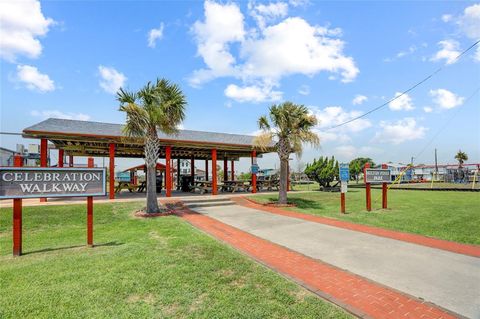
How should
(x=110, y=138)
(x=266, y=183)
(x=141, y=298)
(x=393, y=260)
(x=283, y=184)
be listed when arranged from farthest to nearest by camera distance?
(x=266, y=183) → (x=110, y=138) → (x=283, y=184) → (x=393, y=260) → (x=141, y=298)

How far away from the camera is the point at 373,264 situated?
16.9ft

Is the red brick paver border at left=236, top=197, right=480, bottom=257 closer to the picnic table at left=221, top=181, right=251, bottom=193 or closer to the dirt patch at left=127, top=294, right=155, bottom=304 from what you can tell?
→ the dirt patch at left=127, top=294, right=155, bottom=304

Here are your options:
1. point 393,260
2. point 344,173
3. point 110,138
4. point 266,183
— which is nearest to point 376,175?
point 344,173

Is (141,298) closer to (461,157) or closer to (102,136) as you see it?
(102,136)

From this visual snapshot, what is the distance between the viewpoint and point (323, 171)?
24.4m

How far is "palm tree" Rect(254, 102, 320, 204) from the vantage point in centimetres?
1374

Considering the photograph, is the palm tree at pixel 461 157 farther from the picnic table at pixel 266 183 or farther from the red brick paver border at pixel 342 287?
the red brick paver border at pixel 342 287

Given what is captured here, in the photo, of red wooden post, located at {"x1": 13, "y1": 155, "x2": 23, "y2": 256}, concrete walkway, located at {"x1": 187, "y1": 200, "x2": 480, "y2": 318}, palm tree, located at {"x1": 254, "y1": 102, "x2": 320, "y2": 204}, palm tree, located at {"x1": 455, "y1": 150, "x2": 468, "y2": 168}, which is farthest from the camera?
palm tree, located at {"x1": 455, "y1": 150, "x2": 468, "y2": 168}

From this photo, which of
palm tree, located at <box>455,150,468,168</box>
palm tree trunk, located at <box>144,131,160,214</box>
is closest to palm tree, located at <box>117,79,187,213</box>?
palm tree trunk, located at <box>144,131,160,214</box>

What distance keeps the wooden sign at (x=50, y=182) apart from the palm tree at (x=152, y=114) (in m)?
4.54

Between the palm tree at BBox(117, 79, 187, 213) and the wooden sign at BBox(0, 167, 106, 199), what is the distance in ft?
14.9

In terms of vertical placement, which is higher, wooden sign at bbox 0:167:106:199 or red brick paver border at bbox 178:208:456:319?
wooden sign at bbox 0:167:106:199

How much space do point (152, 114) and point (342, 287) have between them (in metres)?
9.13

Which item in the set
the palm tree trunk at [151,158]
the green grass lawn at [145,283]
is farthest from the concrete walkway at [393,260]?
the palm tree trunk at [151,158]
